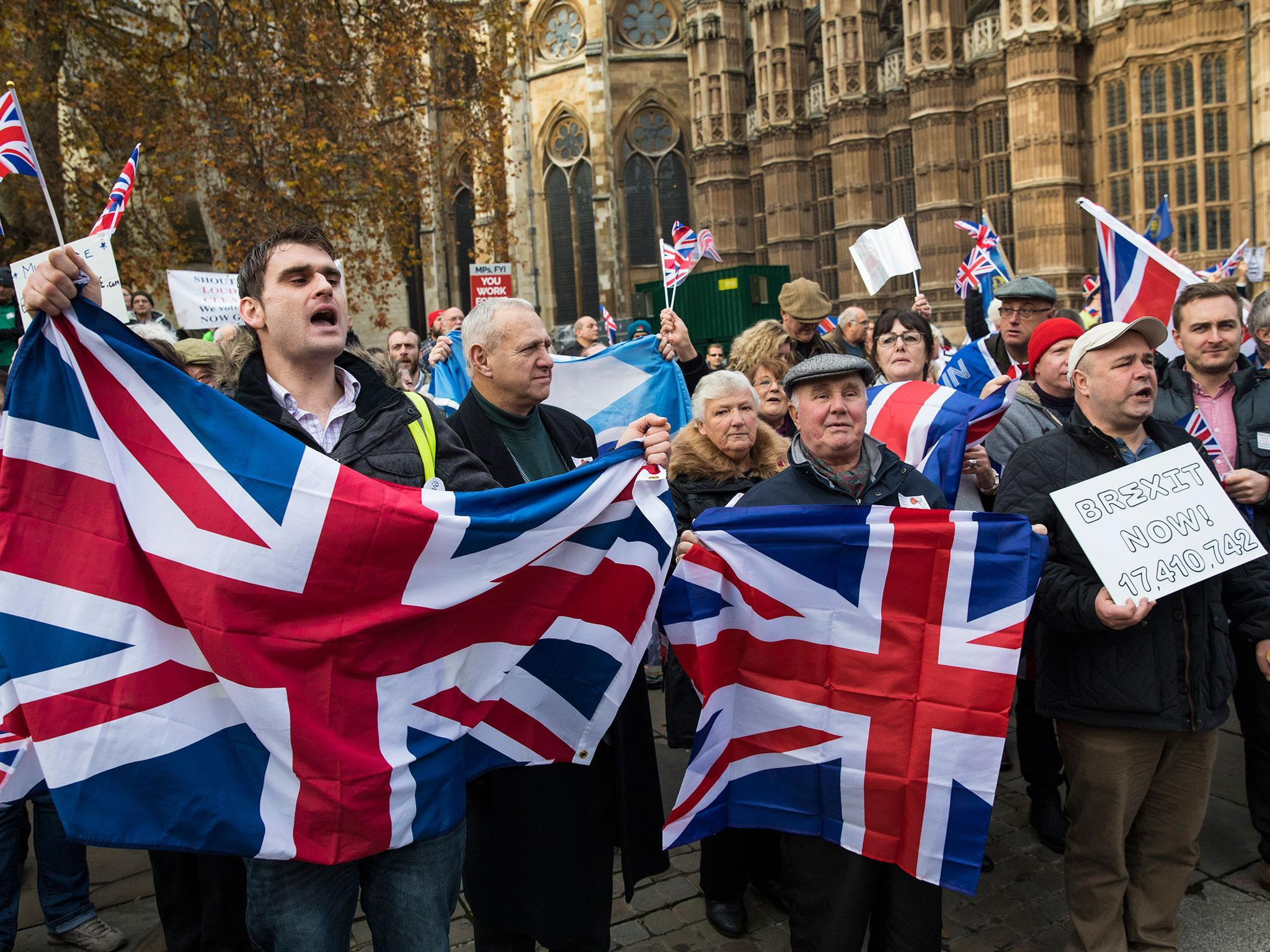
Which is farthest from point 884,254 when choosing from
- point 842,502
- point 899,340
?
point 842,502

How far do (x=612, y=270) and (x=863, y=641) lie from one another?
33014 mm

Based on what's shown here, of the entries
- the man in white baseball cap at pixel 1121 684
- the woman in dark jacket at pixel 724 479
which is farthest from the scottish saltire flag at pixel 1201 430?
the woman in dark jacket at pixel 724 479

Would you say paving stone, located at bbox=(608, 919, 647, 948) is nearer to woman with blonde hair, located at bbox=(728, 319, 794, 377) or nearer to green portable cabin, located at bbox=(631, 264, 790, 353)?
woman with blonde hair, located at bbox=(728, 319, 794, 377)

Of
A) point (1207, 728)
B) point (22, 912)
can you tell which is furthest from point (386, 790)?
point (22, 912)

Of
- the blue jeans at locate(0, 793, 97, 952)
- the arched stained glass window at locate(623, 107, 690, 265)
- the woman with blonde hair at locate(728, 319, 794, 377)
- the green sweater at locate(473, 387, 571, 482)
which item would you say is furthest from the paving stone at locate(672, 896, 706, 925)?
the arched stained glass window at locate(623, 107, 690, 265)

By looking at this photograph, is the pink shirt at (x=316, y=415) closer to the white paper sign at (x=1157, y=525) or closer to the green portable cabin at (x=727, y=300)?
the white paper sign at (x=1157, y=525)

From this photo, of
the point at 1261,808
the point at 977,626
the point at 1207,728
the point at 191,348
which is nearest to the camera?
the point at 977,626

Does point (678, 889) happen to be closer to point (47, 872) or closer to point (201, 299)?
point (47, 872)

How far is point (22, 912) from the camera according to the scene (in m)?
3.99

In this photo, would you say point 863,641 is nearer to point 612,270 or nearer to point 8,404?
point 8,404

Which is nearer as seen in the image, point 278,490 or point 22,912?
point 278,490

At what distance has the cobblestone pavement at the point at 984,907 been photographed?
3531 millimetres

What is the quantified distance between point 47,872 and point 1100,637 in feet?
12.0

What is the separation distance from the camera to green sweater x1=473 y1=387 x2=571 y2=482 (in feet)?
10.6
